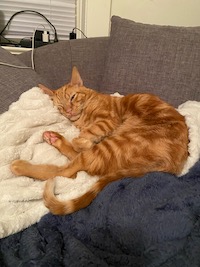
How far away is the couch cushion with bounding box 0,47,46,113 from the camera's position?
1250 millimetres

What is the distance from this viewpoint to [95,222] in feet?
2.88


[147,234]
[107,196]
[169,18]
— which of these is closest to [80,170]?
[107,196]

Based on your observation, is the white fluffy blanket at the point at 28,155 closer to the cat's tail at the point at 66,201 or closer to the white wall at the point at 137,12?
the cat's tail at the point at 66,201

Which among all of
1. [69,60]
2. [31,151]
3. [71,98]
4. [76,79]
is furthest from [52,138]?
[69,60]

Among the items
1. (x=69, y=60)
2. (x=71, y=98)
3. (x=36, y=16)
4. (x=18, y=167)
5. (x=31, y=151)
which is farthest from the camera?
(x=36, y=16)

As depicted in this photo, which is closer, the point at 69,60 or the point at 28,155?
the point at 28,155

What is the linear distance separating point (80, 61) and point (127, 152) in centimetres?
81

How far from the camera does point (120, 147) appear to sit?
42.6 inches

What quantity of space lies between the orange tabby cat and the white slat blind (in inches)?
42.9

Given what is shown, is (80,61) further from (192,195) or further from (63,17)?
(192,195)

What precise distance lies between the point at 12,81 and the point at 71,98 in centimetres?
31

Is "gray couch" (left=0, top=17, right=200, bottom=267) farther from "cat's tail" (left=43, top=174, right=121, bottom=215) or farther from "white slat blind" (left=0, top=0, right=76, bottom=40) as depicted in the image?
"white slat blind" (left=0, top=0, right=76, bottom=40)

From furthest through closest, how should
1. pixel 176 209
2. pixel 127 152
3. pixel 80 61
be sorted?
1. pixel 80 61
2. pixel 127 152
3. pixel 176 209

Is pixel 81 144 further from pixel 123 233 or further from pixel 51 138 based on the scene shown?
pixel 123 233
